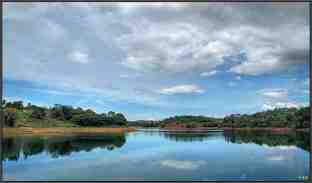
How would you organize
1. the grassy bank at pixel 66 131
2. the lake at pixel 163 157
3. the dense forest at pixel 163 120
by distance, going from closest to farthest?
the lake at pixel 163 157 < the dense forest at pixel 163 120 < the grassy bank at pixel 66 131

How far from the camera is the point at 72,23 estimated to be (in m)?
2.77

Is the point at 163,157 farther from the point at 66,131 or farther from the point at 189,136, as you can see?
the point at 66,131

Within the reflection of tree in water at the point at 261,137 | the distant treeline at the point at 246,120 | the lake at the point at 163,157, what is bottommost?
the lake at the point at 163,157

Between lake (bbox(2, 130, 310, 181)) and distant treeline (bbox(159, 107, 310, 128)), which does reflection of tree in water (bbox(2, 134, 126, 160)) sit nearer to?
lake (bbox(2, 130, 310, 181))

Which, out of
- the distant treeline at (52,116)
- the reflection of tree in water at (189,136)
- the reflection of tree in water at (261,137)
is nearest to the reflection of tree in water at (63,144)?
the distant treeline at (52,116)

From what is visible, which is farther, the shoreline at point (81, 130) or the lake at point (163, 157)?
the shoreline at point (81, 130)

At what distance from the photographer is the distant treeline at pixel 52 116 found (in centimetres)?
293

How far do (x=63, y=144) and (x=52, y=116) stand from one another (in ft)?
0.71

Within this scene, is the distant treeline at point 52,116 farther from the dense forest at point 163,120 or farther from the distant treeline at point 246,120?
the distant treeline at point 246,120

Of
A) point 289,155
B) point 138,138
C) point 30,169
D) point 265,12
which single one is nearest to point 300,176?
point 289,155

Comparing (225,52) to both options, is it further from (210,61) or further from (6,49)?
(6,49)

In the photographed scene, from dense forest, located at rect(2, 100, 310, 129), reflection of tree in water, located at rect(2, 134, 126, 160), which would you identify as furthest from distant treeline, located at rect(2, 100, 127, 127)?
reflection of tree in water, located at rect(2, 134, 126, 160)

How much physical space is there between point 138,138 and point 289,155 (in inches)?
39.5

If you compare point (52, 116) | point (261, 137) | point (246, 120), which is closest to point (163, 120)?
point (246, 120)
